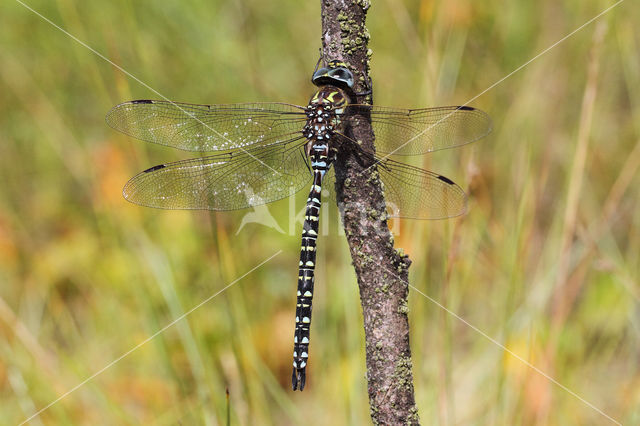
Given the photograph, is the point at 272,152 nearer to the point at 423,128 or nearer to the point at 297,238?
the point at 423,128

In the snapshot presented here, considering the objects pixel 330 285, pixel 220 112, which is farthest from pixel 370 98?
pixel 330 285

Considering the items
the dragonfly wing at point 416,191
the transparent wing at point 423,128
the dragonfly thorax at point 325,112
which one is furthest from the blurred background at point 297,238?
the dragonfly thorax at point 325,112

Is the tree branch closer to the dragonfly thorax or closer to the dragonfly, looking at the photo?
the dragonfly thorax

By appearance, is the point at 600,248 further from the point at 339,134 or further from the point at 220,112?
→ the point at 220,112

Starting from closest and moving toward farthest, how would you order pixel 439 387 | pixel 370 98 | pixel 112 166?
1. pixel 370 98
2. pixel 439 387
3. pixel 112 166

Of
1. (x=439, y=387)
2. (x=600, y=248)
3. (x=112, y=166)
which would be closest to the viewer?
(x=439, y=387)

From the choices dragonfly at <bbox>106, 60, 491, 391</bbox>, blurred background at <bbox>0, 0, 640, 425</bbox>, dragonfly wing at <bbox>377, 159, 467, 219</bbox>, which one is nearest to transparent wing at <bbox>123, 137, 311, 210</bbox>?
dragonfly at <bbox>106, 60, 491, 391</bbox>
